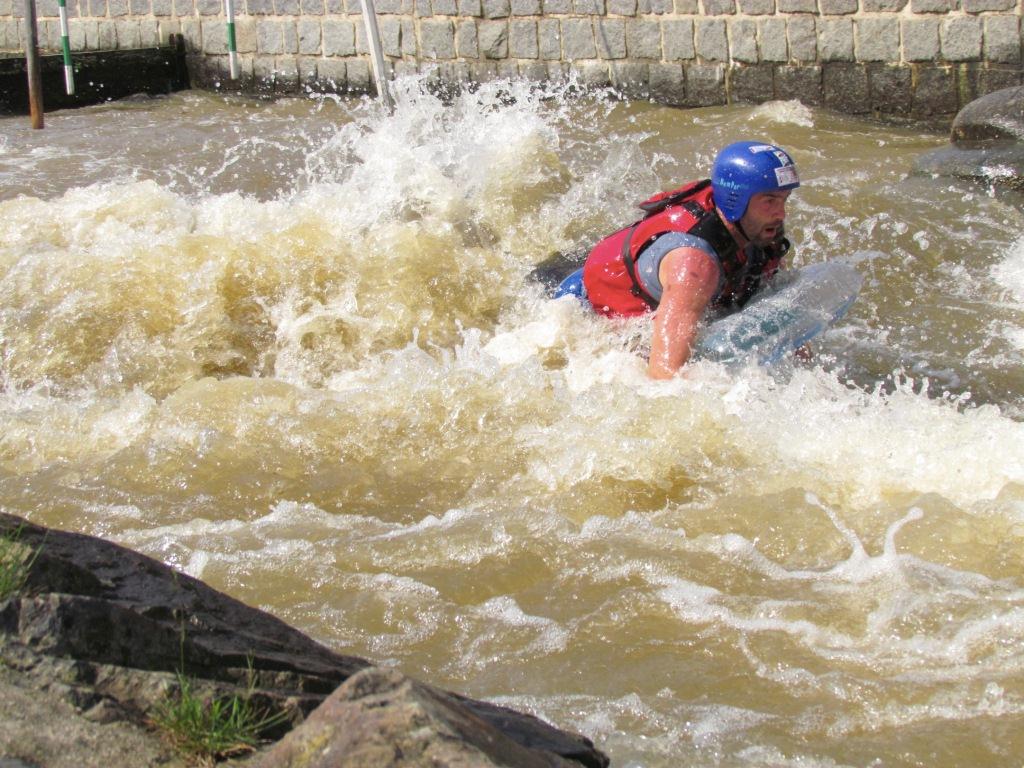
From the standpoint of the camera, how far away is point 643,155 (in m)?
9.64

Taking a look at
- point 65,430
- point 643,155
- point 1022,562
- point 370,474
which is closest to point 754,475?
point 1022,562

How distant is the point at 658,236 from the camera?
4711mm

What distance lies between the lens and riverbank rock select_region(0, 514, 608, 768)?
176 cm

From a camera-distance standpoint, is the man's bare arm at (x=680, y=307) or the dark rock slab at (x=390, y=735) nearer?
the dark rock slab at (x=390, y=735)

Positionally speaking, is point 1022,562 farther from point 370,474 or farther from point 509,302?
point 509,302

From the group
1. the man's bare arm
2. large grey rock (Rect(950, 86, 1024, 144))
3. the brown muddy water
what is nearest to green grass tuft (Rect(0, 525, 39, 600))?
the brown muddy water

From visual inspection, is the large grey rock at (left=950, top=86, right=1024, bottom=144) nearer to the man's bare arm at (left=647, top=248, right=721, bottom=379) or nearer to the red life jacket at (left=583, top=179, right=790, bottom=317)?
the red life jacket at (left=583, top=179, right=790, bottom=317)

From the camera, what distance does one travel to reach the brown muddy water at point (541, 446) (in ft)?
10.0

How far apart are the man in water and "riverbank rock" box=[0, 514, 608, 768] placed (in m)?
2.34

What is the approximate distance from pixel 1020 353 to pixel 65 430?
4378 mm

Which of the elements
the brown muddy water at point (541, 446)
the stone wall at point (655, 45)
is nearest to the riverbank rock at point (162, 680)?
the brown muddy water at point (541, 446)

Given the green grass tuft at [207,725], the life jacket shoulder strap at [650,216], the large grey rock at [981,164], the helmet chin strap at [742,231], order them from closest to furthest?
the green grass tuft at [207,725]
the helmet chin strap at [742,231]
the life jacket shoulder strap at [650,216]
the large grey rock at [981,164]

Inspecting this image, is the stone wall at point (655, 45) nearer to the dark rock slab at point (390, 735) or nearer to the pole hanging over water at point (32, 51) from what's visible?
the pole hanging over water at point (32, 51)

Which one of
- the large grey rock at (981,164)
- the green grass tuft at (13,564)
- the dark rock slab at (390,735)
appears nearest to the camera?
the dark rock slab at (390,735)
